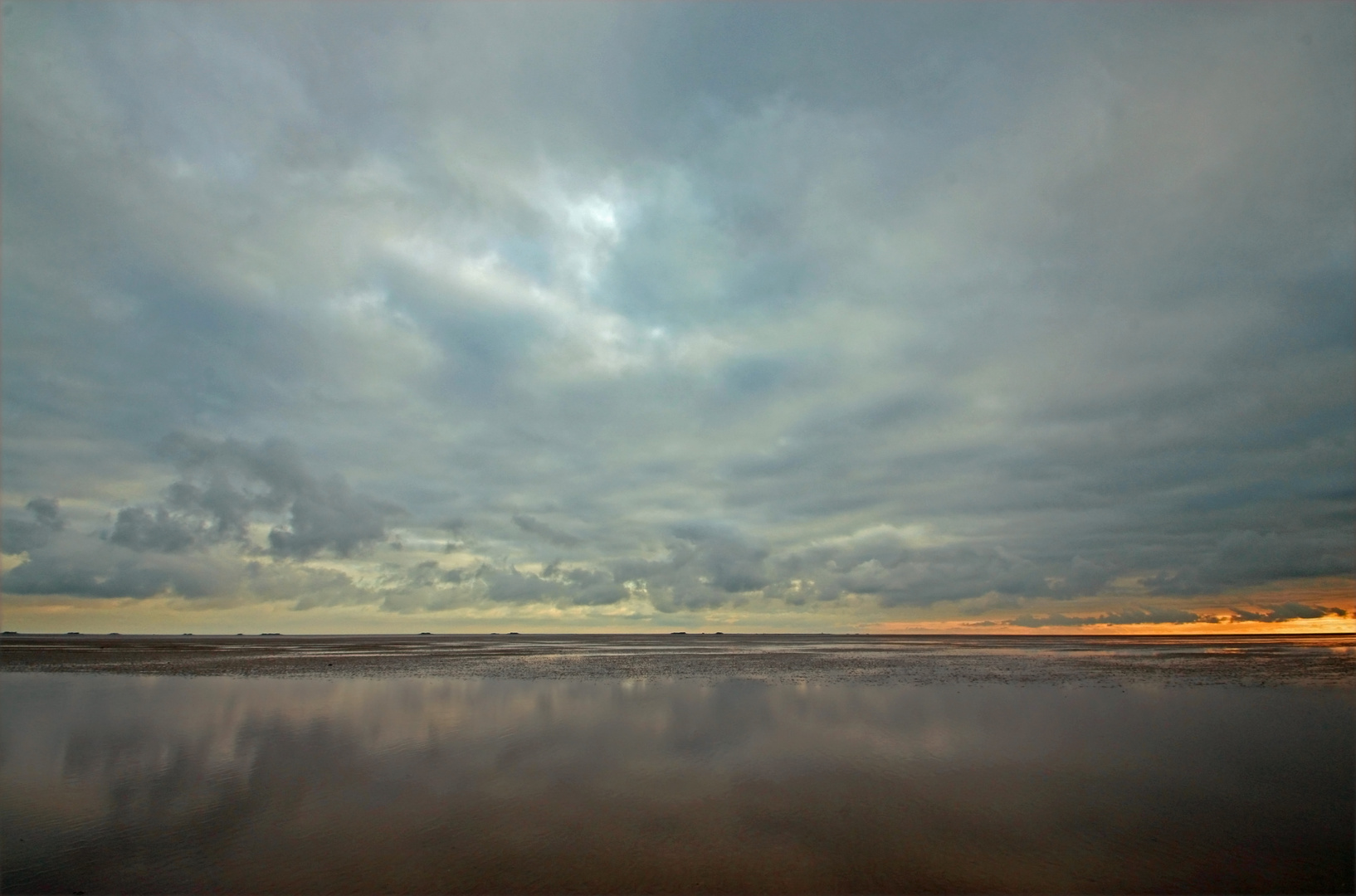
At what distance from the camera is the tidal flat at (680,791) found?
45.0 feet

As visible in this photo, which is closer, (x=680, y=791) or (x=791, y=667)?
(x=680, y=791)

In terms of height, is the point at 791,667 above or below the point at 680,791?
above

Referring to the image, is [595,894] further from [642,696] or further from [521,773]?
[642,696]

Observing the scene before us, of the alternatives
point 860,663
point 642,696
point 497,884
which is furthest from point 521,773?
point 860,663

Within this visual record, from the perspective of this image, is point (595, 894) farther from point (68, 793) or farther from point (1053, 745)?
point (1053, 745)

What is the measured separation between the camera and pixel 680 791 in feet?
64.4

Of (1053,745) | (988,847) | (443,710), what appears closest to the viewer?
(988,847)

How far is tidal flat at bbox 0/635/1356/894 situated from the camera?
13.7 m

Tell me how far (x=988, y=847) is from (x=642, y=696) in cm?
2727

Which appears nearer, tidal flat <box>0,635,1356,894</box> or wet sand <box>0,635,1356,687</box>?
tidal flat <box>0,635,1356,894</box>

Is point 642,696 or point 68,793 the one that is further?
point 642,696

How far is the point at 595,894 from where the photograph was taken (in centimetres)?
1264

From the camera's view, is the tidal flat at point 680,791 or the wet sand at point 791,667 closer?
the tidal flat at point 680,791

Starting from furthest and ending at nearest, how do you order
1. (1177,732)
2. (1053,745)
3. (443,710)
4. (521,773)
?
(443,710) → (1177,732) → (1053,745) → (521,773)
